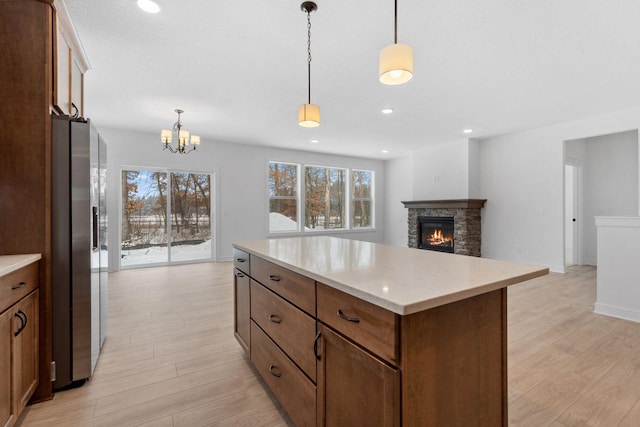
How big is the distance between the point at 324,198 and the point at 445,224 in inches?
118

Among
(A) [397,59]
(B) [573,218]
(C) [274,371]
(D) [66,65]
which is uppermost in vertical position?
(D) [66,65]

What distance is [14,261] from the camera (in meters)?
1.59

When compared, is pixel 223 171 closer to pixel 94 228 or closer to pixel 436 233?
pixel 94 228

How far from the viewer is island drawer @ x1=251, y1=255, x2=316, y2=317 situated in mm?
1392

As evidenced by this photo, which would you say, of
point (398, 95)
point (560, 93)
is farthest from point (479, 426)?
point (560, 93)

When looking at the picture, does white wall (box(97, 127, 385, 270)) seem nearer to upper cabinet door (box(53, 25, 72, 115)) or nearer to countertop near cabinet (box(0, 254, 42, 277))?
upper cabinet door (box(53, 25, 72, 115))

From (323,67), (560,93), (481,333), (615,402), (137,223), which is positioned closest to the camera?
(481,333)

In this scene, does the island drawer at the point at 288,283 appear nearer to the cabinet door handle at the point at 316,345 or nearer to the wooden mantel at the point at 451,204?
the cabinet door handle at the point at 316,345

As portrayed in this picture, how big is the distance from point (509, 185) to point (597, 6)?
428cm

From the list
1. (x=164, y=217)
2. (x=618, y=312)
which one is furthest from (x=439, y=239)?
(x=164, y=217)

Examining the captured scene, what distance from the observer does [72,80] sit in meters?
2.52

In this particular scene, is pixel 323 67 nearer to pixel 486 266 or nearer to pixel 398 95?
pixel 398 95

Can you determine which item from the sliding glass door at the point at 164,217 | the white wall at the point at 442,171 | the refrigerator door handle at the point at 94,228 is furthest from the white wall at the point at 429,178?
the refrigerator door handle at the point at 94,228

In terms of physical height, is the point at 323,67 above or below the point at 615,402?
above
